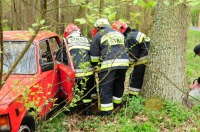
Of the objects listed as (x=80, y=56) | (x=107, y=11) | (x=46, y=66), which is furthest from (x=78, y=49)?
(x=107, y=11)

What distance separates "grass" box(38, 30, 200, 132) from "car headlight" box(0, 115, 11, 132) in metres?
1.46

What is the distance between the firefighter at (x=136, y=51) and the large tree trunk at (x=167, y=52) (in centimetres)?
59

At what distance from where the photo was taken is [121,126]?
4918 millimetres

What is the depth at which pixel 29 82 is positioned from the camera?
11.4ft

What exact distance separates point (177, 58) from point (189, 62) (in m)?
6.89

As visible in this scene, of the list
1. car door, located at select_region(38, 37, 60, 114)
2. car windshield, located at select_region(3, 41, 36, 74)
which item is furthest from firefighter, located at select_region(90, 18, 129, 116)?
car windshield, located at select_region(3, 41, 36, 74)

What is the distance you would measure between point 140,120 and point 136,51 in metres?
1.74

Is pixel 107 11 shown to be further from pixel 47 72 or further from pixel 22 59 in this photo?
pixel 47 72

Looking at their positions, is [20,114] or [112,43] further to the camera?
[112,43]

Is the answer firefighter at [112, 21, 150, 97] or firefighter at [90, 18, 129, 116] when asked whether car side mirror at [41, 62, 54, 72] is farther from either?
firefighter at [112, 21, 150, 97]

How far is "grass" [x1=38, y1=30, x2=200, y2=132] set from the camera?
4871mm

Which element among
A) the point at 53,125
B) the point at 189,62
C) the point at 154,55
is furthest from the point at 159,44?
the point at 189,62

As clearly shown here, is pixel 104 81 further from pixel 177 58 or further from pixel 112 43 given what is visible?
pixel 177 58

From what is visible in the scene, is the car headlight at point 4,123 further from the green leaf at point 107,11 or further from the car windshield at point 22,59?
the green leaf at point 107,11
